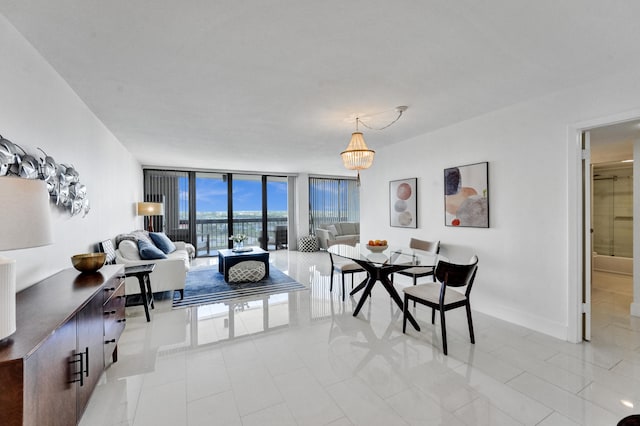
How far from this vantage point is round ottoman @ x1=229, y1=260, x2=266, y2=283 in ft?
15.6

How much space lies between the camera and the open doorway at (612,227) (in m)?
3.44

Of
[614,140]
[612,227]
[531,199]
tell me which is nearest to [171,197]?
[531,199]

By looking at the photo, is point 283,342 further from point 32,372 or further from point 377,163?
point 377,163

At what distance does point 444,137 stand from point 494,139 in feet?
2.30

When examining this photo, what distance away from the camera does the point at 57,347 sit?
1259 mm

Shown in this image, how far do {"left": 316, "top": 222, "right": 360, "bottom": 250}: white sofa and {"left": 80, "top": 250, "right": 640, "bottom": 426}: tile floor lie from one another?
4.49 m

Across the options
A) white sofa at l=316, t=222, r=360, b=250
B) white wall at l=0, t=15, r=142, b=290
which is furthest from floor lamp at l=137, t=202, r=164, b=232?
white sofa at l=316, t=222, r=360, b=250

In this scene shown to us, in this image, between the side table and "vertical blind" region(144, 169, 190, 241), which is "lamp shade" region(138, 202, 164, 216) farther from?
the side table

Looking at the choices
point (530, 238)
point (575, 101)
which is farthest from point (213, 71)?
point (530, 238)

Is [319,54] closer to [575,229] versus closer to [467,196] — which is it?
[467,196]

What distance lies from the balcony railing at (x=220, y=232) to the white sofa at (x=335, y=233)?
4.61 feet

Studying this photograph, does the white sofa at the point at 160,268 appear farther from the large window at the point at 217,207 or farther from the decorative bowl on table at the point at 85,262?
the large window at the point at 217,207

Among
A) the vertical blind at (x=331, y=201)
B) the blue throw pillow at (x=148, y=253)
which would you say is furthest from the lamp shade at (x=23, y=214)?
the vertical blind at (x=331, y=201)

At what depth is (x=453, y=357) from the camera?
7.88ft
